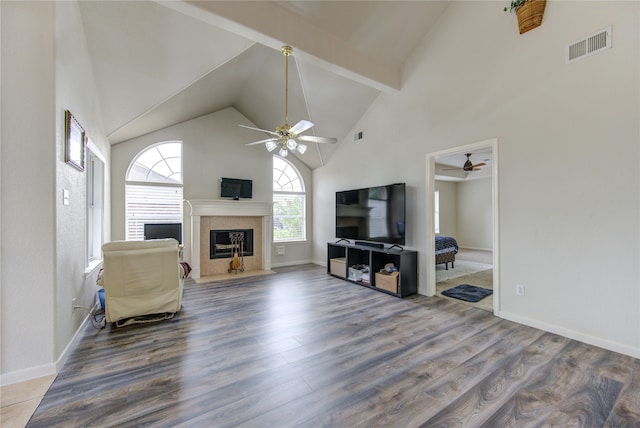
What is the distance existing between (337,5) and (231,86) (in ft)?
7.88

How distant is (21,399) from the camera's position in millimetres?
1834

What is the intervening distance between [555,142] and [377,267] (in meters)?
2.91

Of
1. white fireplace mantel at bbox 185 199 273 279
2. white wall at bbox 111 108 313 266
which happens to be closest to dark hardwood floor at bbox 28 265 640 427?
white fireplace mantel at bbox 185 199 273 279

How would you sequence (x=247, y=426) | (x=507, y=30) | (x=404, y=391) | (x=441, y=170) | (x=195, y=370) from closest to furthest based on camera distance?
(x=247, y=426), (x=404, y=391), (x=195, y=370), (x=507, y=30), (x=441, y=170)

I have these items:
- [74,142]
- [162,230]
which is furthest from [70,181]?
[162,230]

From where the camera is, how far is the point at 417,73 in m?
4.21

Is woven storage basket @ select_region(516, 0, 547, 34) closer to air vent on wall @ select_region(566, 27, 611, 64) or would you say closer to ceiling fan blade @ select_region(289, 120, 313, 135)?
air vent on wall @ select_region(566, 27, 611, 64)

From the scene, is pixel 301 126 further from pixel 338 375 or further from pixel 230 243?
pixel 230 243

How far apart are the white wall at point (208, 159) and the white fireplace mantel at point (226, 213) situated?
0.80 feet

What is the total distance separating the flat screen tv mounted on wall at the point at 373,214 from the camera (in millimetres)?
4329

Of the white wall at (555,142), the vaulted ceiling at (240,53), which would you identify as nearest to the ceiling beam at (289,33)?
the vaulted ceiling at (240,53)

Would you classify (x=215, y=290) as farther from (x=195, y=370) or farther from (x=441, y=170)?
(x=441, y=170)

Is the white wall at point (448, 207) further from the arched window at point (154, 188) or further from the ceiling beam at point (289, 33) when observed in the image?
the arched window at point (154, 188)

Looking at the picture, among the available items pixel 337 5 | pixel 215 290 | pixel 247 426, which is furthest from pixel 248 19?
pixel 215 290
